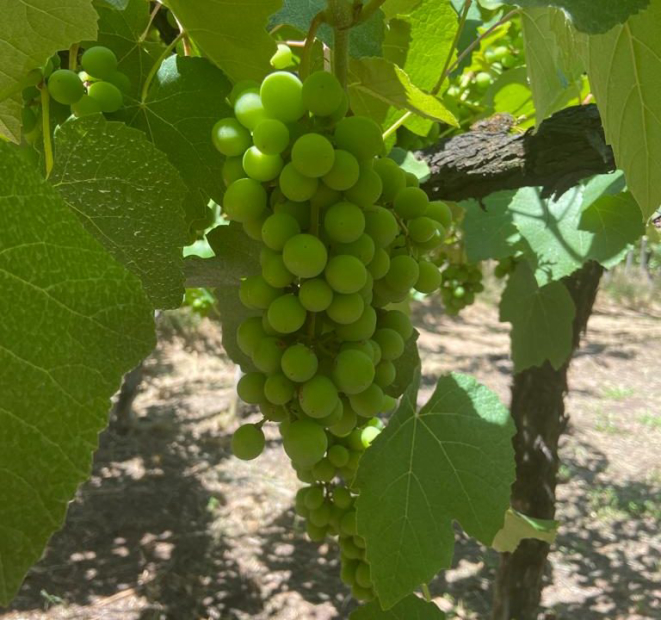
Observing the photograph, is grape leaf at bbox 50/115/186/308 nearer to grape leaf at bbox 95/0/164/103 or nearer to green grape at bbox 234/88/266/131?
green grape at bbox 234/88/266/131

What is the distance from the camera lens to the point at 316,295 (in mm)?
556

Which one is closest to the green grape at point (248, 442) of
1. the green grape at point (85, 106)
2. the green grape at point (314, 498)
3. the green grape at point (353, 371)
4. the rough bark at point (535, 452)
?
the green grape at point (353, 371)

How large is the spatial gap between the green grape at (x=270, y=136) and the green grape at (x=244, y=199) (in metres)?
0.03

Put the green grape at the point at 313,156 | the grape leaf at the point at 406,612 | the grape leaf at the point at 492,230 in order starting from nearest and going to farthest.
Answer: the green grape at the point at 313,156 → the grape leaf at the point at 406,612 → the grape leaf at the point at 492,230

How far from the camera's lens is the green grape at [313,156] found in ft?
1.69

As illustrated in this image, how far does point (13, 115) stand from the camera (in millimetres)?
788

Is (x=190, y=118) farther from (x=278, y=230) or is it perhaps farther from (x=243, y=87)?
(x=278, y=230)

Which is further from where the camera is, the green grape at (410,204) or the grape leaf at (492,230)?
the grape leaf at (492,230)

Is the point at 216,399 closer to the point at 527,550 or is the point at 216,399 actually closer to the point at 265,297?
the point at 527,550

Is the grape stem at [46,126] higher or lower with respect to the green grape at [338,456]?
higher

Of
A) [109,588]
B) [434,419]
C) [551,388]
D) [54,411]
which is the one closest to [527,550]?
[551,388]

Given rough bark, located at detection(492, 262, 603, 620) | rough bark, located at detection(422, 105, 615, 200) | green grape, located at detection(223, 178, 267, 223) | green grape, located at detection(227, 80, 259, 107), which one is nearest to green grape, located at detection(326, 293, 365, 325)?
green grape, located at detection(223, 178, 267, 223)

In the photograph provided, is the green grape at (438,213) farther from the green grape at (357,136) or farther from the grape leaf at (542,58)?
the grape leaf at (542,58)

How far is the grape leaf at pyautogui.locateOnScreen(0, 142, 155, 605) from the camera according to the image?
39 cm
